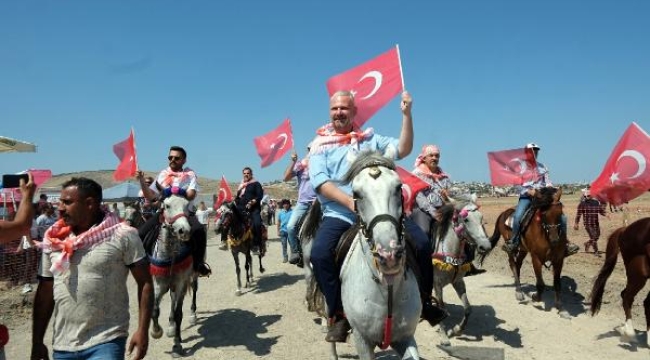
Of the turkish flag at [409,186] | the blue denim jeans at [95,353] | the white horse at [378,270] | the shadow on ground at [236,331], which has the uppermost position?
the turkish flag at [409,186]

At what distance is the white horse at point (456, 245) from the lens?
729 centimetres

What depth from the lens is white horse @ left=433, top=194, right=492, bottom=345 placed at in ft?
23.9

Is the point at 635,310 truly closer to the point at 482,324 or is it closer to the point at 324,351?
the point at 482,324

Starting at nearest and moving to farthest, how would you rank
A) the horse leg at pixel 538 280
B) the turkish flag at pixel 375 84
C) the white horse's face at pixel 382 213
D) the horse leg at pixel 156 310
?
the white horse's face at pixel 382 213 → the turkish flag at pixel 375 84 → the horse leg at pixel 156 310 → the horse leg at pixel 538 280

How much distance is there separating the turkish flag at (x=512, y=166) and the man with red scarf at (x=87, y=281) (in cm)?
913

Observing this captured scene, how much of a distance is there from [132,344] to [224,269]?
1214cm

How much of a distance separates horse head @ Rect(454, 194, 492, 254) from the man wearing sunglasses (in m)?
4.42

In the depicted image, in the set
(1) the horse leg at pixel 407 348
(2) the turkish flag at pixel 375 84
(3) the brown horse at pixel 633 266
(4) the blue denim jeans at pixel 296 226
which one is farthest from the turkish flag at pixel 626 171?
(1) the horse leg at pixel 407 348

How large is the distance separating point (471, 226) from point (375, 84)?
10.5ft

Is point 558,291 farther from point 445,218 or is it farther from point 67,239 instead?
point 67,239

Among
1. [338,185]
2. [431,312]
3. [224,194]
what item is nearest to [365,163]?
[338,185]

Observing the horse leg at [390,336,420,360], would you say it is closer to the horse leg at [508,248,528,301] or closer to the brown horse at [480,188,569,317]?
the brown horse at [480,188,569,317]

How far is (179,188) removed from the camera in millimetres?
6883

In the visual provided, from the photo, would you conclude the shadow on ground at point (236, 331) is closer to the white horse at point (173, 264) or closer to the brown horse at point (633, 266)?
the white horse at point (173, 264)
